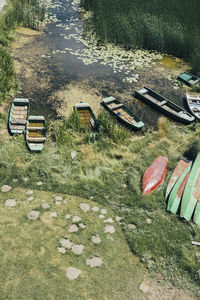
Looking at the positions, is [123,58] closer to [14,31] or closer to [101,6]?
[101,6]

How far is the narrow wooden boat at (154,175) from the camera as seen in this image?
9.09 metres

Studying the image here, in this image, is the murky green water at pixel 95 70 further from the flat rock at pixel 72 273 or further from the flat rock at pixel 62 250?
the flat rock at pixel 72 273

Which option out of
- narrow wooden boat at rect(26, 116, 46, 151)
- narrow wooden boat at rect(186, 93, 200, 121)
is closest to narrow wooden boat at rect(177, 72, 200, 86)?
narrow wooden boat at rect(186, 93, 200, 121)

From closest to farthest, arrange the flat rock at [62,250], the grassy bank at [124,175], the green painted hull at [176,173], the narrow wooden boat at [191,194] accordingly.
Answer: the flat rock at [62,250] < the grassy bank at [124,175] < the narrow wooden boat at [191,194] < the green painted hull at [176,173]

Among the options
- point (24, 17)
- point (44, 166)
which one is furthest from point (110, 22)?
point (44, 166)

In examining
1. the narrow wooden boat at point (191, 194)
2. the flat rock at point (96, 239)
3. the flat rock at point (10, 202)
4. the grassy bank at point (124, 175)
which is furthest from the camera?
the flat rock at point (10, 202)

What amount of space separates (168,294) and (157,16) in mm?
18607

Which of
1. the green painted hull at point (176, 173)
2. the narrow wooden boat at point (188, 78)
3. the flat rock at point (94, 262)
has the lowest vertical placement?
the flat rock at point (94, 262)

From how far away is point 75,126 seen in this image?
11.6 m

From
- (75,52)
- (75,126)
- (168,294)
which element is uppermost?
(75,52)

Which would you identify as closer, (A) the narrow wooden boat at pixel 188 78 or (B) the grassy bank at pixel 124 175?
(B) the grassy bank at pixel 124 175

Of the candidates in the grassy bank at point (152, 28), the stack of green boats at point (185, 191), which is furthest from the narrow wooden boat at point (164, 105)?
the grassy bank at point (152, 28)

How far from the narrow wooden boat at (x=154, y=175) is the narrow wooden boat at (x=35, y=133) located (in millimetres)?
4070

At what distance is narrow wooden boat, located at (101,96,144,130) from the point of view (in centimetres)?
1214
